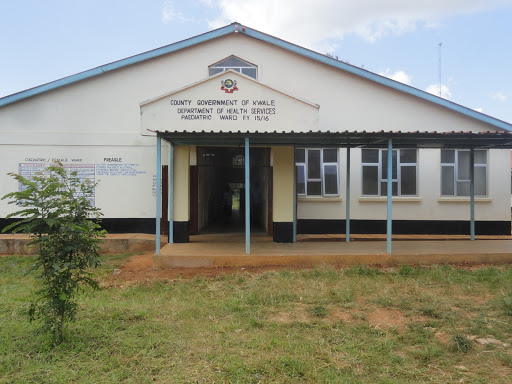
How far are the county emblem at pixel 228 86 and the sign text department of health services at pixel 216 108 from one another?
0.26 m

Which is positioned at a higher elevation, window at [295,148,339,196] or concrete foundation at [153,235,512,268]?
window at [295,148,339,196]

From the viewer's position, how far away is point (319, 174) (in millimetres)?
11062

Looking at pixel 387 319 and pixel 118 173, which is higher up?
pixel 118 173

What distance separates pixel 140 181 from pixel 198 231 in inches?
85.5

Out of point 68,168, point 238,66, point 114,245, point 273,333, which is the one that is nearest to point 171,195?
point 114,245

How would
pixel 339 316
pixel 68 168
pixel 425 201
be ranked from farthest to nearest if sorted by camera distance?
pixel 425 201
pixel 68 168
pixel 339 316

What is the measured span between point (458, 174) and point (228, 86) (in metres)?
7.27

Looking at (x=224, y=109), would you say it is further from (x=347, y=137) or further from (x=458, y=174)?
(x=458, y=174)

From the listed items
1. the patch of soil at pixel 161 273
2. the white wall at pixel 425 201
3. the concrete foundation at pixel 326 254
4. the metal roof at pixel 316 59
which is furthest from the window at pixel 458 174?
the patch of soil at pixel 161 273

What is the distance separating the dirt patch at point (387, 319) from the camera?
180 inches

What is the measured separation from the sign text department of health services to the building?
0.89m

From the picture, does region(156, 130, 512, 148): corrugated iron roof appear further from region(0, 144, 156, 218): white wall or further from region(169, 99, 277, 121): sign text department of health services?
region(0, 144, 156, 218): white wall

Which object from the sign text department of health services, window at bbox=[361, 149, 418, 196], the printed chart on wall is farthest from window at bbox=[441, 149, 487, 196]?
the printed chart on wall

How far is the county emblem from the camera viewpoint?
28.9 feet
